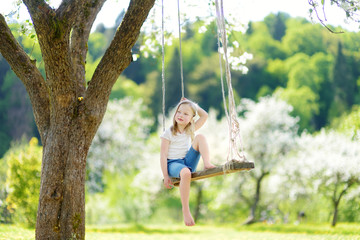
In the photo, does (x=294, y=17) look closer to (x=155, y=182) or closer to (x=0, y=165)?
(x=155, y=182)

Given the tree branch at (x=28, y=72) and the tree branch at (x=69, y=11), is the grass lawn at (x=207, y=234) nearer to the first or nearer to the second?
the tree branch at (x=28, y=72)

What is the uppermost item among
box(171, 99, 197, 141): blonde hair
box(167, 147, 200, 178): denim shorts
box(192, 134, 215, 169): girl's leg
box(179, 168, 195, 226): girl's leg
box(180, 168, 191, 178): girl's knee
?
box(171, 99, 197, 141): blonde hair

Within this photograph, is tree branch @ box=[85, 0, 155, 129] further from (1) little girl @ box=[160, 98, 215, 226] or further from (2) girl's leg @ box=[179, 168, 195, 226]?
(2) girl's leg @ box=[179, 168, 195, 226]

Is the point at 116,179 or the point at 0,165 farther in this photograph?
the point at 116,179

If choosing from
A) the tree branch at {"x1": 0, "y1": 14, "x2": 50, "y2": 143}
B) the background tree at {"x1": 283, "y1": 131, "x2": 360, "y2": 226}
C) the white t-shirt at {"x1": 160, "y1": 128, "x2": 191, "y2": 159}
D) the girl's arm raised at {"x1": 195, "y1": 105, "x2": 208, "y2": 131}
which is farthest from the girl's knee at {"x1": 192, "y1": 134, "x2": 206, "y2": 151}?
the background tree at {"x1": 283, "y1": 131, "x2": 360, "y2": 226}

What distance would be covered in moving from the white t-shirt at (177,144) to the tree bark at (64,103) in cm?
79

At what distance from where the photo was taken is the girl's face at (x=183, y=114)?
4.87m

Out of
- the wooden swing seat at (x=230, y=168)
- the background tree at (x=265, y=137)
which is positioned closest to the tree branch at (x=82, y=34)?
the wooden swing seat at (x=230, y=168)

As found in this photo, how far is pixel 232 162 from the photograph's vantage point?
3.97 metres

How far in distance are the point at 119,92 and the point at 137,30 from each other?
34300 mm

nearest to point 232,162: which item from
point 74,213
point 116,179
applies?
point 74,213

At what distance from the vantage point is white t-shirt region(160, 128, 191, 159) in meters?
4.89

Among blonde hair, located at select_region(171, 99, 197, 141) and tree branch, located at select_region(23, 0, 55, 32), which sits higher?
tree branch, located at select_region(23, 0, 55, 32)

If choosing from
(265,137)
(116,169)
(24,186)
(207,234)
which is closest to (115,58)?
(24,186)
